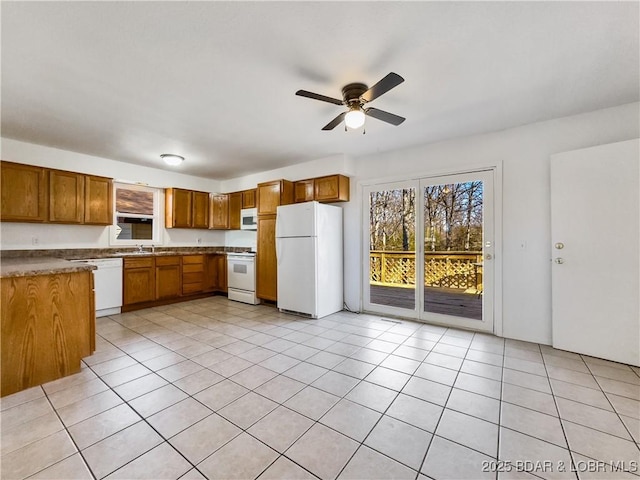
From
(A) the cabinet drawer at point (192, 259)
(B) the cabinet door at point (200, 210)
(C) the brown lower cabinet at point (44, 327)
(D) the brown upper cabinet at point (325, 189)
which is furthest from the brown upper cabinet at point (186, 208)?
(C) the brown lower cabinet at point (44, 327)

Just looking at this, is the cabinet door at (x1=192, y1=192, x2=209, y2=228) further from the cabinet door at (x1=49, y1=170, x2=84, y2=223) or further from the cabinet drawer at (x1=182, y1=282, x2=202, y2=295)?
the cabinet door at (x1=49, y1=170, x2=84, y2=223)

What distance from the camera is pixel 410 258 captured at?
4027 mm

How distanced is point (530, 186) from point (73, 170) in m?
6.17

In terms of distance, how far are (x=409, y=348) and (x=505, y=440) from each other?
133 centimetres

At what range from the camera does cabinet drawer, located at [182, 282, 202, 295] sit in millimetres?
5104

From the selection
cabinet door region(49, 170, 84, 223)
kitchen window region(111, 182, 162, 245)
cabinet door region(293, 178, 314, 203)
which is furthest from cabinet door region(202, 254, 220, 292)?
cabinet door region(293, 178, 314, 203)

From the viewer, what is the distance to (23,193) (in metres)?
3.60

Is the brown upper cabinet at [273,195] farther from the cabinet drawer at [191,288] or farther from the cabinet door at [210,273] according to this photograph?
the cabinet drawer at [191,288]

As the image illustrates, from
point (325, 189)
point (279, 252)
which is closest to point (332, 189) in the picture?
point (325, 189)

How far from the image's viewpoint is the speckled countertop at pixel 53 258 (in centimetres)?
215

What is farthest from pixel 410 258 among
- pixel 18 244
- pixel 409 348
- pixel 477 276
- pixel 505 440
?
pixel 18 244

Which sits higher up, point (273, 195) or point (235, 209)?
point (273, 195)

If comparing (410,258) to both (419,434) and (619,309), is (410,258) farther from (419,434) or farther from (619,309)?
A: (419,434)

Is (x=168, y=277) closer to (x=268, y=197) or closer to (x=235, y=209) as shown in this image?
(x=235, y=209)
